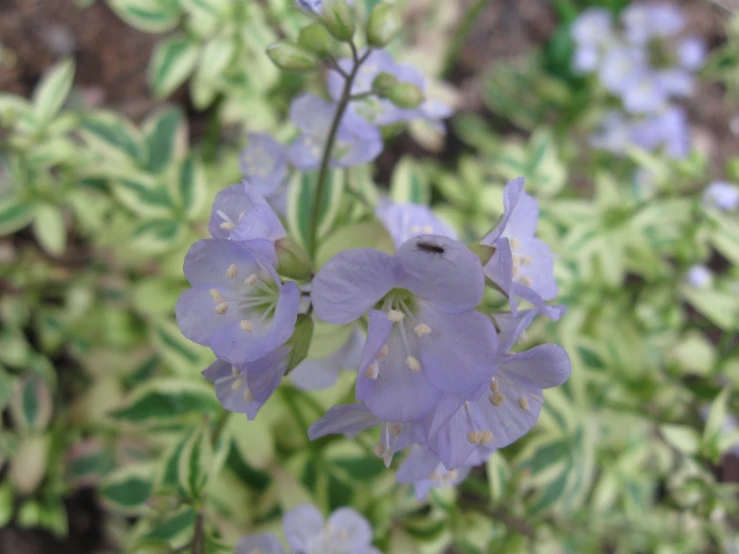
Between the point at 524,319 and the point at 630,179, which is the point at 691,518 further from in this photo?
the point at 630,179

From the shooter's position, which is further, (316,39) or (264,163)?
(264,163)

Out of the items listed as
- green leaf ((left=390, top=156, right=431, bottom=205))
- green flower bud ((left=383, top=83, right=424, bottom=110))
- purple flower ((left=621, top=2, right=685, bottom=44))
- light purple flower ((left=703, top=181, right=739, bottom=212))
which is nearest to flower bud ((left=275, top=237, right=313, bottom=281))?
green flower bud ((left=383, top=83, right=424, bottom=110))

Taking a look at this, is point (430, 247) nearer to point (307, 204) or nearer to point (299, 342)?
point (299, 342)

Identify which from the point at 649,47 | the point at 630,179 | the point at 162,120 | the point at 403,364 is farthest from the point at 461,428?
the point at 649,47

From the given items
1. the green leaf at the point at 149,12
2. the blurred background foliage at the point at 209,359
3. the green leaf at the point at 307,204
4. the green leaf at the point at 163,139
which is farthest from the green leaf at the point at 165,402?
the green leaf at the point at 149,12

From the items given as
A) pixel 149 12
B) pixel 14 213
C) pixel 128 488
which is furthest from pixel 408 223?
pixel 14 213
